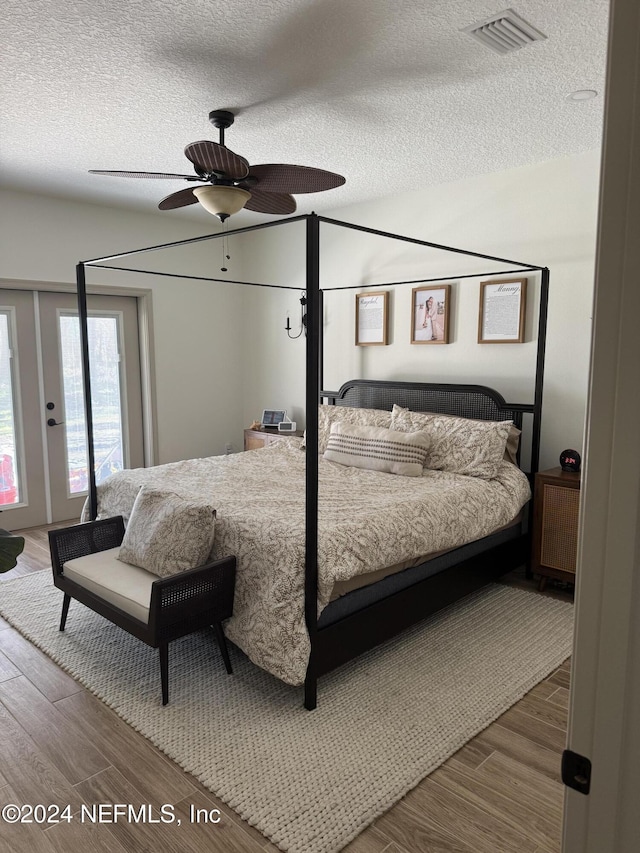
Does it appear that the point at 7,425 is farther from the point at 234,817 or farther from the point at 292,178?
the point at 234,817

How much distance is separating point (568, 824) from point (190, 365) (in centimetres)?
540

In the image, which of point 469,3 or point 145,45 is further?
point 145,45

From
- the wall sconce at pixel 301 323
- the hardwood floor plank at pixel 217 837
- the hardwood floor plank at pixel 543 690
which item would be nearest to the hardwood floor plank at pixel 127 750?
the hardwood floor plank at pixel 217 837

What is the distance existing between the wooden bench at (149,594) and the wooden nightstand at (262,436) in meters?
2.29

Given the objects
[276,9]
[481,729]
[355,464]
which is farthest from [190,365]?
[481,729]

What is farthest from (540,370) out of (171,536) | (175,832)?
(175,832)

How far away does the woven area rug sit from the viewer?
6.74 feet

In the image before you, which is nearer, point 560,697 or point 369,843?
point 369,843

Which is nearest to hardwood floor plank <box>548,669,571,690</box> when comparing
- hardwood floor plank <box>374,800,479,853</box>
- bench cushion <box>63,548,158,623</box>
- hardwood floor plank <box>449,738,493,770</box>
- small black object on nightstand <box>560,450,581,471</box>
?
hardwood floor plank <box>449,738,493,770</box>

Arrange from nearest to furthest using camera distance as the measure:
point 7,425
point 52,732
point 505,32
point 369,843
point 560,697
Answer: point 369,843
point 505,32
point 52,732
point 560,697
point 7,425

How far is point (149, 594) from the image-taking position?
2.72 metres

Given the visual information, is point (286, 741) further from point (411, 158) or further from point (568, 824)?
point (411, 158)

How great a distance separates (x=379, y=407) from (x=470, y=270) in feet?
4.19

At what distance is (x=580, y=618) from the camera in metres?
0.79
